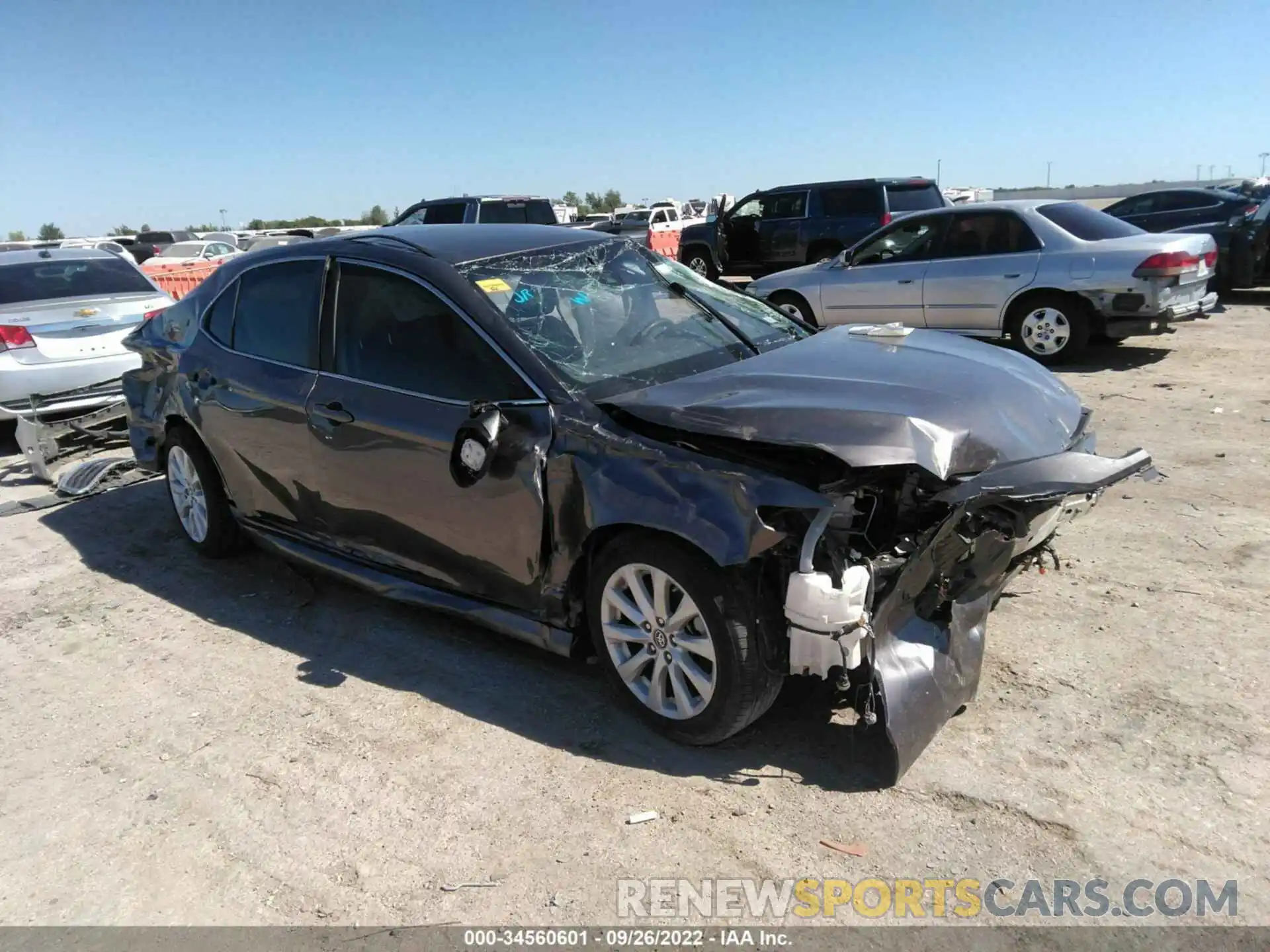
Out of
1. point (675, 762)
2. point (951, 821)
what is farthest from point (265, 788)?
point (951, 821)

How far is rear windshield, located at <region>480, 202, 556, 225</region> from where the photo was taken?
14.9 metres

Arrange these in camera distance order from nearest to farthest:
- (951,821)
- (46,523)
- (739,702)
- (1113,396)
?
(951,821) → (739,702) → (46,523) → (1113,396)

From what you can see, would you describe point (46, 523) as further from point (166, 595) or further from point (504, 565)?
point (504, 565)

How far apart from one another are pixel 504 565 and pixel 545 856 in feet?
3.84

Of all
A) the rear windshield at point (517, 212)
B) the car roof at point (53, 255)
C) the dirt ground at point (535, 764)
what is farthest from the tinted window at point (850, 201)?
the dirt ground at point (535, 764)

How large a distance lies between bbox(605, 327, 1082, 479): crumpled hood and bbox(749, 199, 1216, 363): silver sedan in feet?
14.1

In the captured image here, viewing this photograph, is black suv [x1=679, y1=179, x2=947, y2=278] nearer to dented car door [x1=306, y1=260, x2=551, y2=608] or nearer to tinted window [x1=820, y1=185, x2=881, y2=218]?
tinted window [x1=820, y1=185, x2=881, y2=218]

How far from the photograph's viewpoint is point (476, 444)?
3.51 metres

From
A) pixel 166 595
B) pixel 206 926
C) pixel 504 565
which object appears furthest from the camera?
pixel 166 595

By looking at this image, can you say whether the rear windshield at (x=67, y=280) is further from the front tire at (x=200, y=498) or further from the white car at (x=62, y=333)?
the front tire at (x=200, y=498)

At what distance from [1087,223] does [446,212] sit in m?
9.65

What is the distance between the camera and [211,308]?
519 cm

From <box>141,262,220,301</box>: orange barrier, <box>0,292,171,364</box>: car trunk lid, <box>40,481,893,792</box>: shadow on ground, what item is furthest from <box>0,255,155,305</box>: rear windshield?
<box>141,262,220,301</box>: orange barrier

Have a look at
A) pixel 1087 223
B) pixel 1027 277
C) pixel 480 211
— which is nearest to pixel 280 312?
pixel 1027 277
